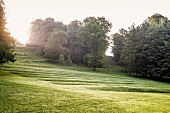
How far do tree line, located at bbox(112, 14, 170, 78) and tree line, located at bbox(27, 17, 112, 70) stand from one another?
377 inches

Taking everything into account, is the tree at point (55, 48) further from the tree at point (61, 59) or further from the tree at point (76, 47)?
the tree at point (76, 47)

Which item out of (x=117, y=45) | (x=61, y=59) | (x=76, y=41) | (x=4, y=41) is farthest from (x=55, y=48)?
(x=4, y=41)

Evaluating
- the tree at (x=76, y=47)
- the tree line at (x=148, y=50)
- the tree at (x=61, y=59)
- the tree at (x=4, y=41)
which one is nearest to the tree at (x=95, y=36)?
the tree at (x=76, y=47)

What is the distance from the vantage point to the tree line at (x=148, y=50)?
55.2m

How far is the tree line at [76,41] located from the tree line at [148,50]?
31.4 feet

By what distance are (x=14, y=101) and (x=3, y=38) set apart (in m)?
19.6

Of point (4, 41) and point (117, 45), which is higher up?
point (117, 45)

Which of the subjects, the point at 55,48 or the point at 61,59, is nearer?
the point at 61,59

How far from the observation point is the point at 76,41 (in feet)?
266

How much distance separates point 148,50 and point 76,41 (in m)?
30.2

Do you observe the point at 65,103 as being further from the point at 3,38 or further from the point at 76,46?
the point at 76,46

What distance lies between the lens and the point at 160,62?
5559 centimetres

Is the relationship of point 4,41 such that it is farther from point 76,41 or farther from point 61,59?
point 76,41

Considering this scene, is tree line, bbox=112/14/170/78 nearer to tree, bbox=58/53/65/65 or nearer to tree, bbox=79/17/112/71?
→ tree, bbox=79/17/112/71
